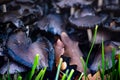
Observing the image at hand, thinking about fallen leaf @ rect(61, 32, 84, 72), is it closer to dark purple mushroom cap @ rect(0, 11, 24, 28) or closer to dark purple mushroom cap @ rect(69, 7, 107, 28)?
dark purple mushroom cap @ rect(69, 7, 107, 28)

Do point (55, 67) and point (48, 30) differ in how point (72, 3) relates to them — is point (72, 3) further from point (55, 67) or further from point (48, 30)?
point (55, 67)

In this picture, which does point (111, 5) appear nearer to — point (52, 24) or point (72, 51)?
point (52, 24)

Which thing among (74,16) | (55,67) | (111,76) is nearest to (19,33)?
(55,67)

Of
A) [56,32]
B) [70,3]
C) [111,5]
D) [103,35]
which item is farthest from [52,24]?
[111,5]

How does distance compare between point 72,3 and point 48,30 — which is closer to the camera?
point 48,30

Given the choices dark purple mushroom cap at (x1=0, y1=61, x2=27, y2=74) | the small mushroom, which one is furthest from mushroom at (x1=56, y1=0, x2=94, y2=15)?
dark purple mushroom cap at (x1=0, y1=61, x2=27, y2=74)

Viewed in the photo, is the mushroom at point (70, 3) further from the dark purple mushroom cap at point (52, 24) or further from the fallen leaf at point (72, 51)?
the fallen leaf at point (72, 51)
